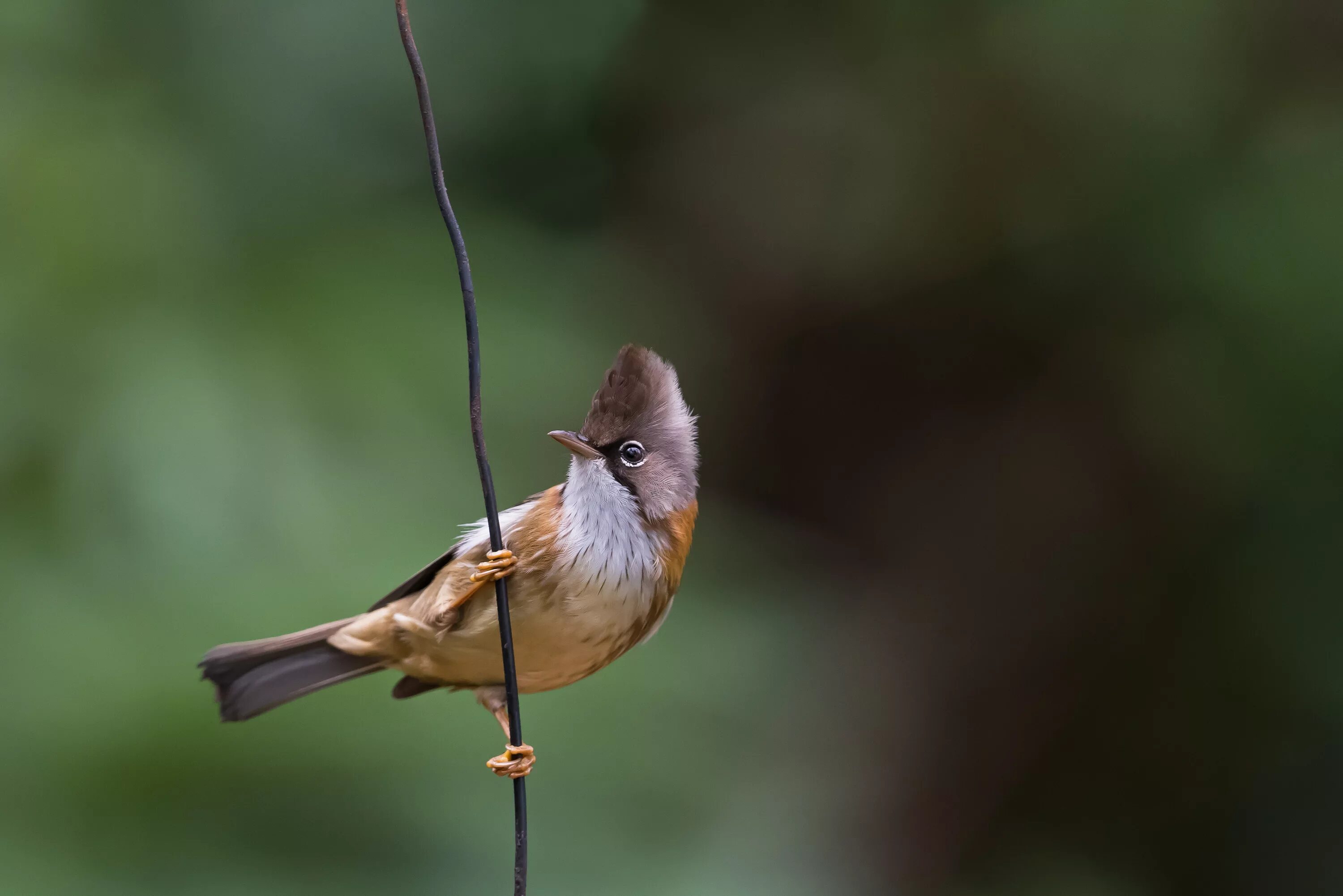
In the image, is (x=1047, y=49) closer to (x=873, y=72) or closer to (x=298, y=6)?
(x=873, y=72)

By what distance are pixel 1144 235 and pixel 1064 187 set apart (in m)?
0.37

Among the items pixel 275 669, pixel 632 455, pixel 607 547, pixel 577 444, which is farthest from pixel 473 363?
pixel 275 669

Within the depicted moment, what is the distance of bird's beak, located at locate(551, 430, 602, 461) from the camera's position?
5.16ft

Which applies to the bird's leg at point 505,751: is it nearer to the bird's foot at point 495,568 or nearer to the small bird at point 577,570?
the small bird at point 577,570

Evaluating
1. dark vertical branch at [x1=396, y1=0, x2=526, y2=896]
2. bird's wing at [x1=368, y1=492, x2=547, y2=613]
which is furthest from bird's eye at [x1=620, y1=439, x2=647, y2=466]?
dark vertical branch at [x1=396, y1=0, x2=526, y2=896]

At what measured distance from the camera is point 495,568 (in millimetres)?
1721

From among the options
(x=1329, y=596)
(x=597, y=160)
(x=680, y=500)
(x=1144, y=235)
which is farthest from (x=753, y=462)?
(x=680, y=500)

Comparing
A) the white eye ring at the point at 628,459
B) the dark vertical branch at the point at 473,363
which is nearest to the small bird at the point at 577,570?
the white eye ring at the point at 628,459

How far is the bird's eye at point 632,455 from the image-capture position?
171 centimetres

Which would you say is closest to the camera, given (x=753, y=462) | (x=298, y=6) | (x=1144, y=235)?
(x=298, y=6)

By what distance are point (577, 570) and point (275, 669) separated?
2.68 ft

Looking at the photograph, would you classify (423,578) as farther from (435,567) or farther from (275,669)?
(275,669)

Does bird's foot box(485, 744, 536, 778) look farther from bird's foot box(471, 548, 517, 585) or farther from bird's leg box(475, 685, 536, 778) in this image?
bird's foot box(471, 548, 517, 585)

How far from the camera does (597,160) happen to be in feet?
13.7
